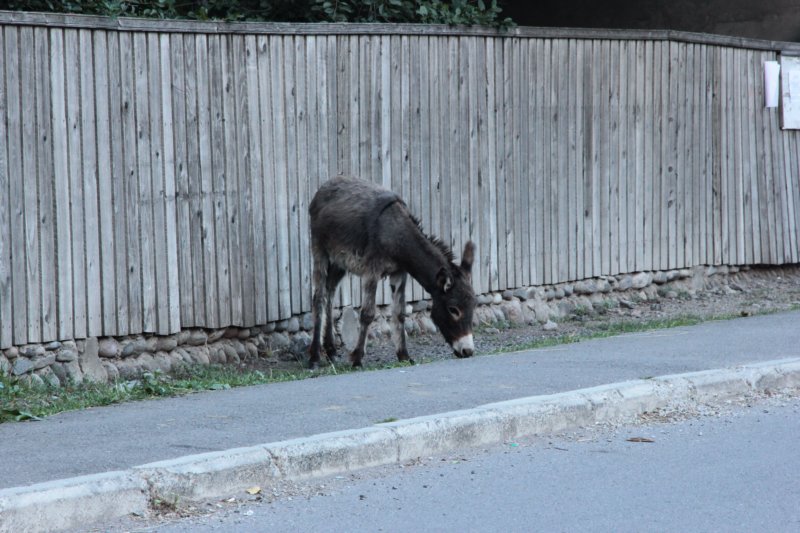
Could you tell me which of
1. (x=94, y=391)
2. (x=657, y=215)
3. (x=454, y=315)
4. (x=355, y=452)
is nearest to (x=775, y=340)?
(x=454, y=315)

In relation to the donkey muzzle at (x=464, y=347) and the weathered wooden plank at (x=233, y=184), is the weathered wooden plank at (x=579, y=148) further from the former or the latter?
the weathered wooden plank at (x=233, y=184)

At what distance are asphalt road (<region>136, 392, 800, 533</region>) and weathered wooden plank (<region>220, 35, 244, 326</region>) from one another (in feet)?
14.3

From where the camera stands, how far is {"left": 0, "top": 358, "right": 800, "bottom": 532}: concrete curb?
562 centimetres

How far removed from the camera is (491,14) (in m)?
12.7

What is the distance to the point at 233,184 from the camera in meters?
10.9

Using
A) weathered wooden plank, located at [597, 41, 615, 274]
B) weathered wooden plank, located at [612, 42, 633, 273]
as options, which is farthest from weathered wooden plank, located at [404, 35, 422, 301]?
weathered wooden plank, located at [612, 42, 633, 273]

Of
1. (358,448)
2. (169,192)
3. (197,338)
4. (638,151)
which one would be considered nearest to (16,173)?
(169,192)

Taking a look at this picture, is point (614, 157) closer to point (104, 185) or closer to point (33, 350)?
point (104, 185)

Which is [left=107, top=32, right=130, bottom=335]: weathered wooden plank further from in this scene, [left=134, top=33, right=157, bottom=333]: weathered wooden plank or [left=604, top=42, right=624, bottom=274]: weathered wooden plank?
[left=604, top=42, right=624, bottom=274]: weathered wooden plank

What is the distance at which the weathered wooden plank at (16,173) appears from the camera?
9367mm

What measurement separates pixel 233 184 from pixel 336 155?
1.31 metres

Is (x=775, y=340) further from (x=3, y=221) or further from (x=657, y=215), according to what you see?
(x=3, y=221)

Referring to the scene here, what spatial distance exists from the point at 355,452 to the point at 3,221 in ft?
14.0

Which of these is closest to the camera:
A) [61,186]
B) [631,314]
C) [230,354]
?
[61,186]
